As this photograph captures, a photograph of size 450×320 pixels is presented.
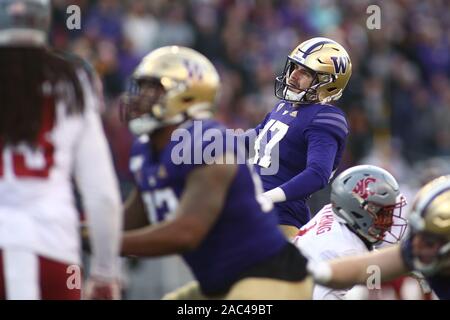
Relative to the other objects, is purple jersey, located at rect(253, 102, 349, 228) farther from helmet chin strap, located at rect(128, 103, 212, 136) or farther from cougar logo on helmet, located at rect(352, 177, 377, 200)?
helmet chin strap, located at rect(128, 103, 212, 136)

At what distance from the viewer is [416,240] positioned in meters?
4.72

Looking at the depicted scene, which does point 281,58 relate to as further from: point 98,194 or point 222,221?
point 98,194

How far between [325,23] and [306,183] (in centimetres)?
864

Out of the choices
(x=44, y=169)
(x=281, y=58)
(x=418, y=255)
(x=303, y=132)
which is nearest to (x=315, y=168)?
(x=303, y=132)

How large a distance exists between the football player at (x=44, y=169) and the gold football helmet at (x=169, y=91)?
42 cm

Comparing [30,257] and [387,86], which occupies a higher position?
[387,86]

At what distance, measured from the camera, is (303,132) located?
6945 mm

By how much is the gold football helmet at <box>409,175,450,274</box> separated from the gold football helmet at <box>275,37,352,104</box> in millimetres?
2460

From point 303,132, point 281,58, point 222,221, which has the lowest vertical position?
point 222,221

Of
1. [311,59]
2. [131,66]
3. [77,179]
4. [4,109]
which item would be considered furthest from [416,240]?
[131,66]

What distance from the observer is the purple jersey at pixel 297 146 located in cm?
685

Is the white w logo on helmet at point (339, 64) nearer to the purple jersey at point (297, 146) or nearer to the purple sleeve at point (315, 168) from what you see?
the purple jersey at point (297, 146)

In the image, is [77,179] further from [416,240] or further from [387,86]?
[387,86]

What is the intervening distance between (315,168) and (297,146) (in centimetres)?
36
